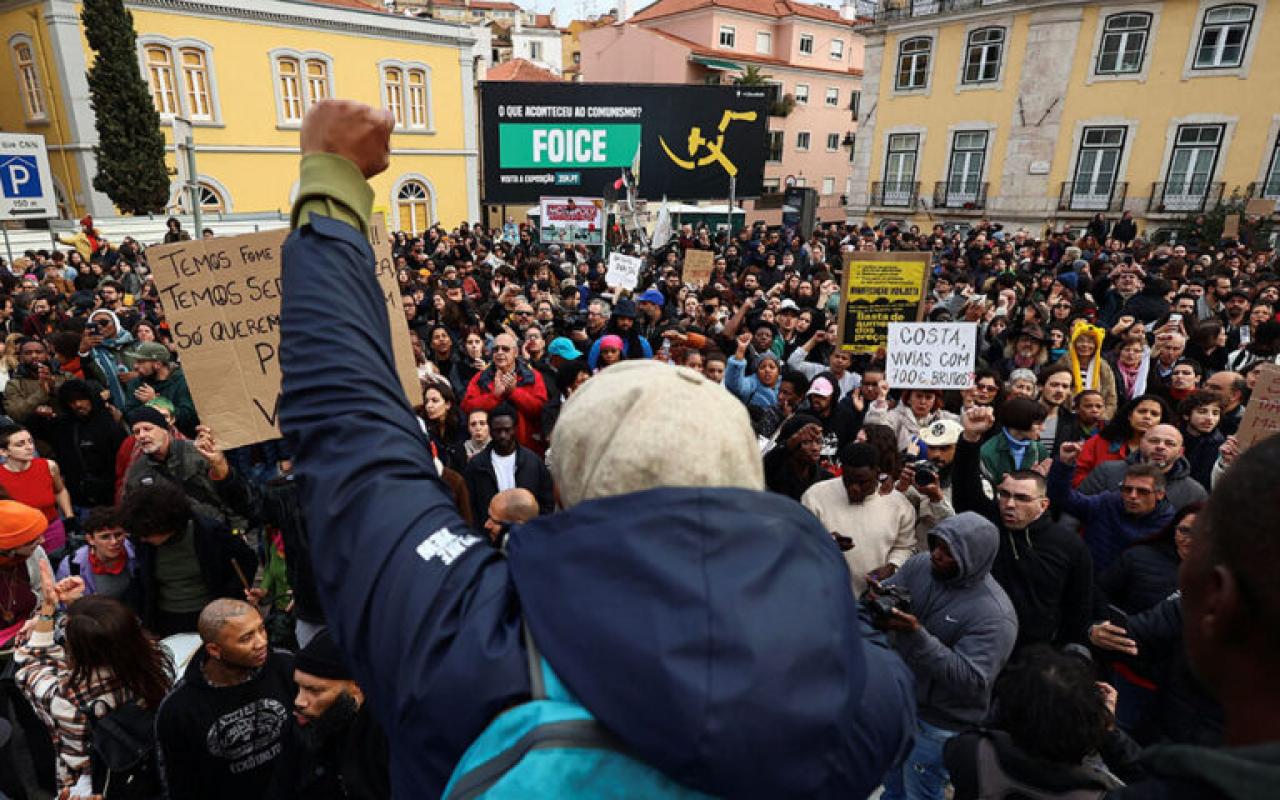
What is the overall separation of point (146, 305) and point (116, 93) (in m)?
17.0

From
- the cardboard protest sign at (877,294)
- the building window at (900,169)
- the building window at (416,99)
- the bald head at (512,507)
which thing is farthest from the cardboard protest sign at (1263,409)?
the building window at (416,99)

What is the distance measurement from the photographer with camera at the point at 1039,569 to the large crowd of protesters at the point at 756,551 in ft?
0.04

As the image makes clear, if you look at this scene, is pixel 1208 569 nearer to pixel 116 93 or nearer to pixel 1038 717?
Result: pixel 1038 717

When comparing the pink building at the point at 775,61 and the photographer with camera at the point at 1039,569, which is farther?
the pink building at the point at 775,61

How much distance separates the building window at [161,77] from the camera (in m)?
24.0

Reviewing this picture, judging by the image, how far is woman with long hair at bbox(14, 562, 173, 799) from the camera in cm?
279

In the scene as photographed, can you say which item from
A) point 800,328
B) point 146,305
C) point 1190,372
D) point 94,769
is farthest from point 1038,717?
point 146,305

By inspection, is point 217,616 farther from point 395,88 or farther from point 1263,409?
point 395,88

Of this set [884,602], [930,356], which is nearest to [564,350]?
[930,356]

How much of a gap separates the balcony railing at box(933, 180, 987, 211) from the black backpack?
3009 cm

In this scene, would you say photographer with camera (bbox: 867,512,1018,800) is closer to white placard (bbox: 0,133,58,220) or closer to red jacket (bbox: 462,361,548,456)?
red jacket (bbox: 462,361,548,456)

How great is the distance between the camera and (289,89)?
87.6ft

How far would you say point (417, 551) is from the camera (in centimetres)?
77

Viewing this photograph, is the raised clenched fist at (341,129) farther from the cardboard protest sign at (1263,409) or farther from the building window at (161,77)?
the building window at (161,77)
